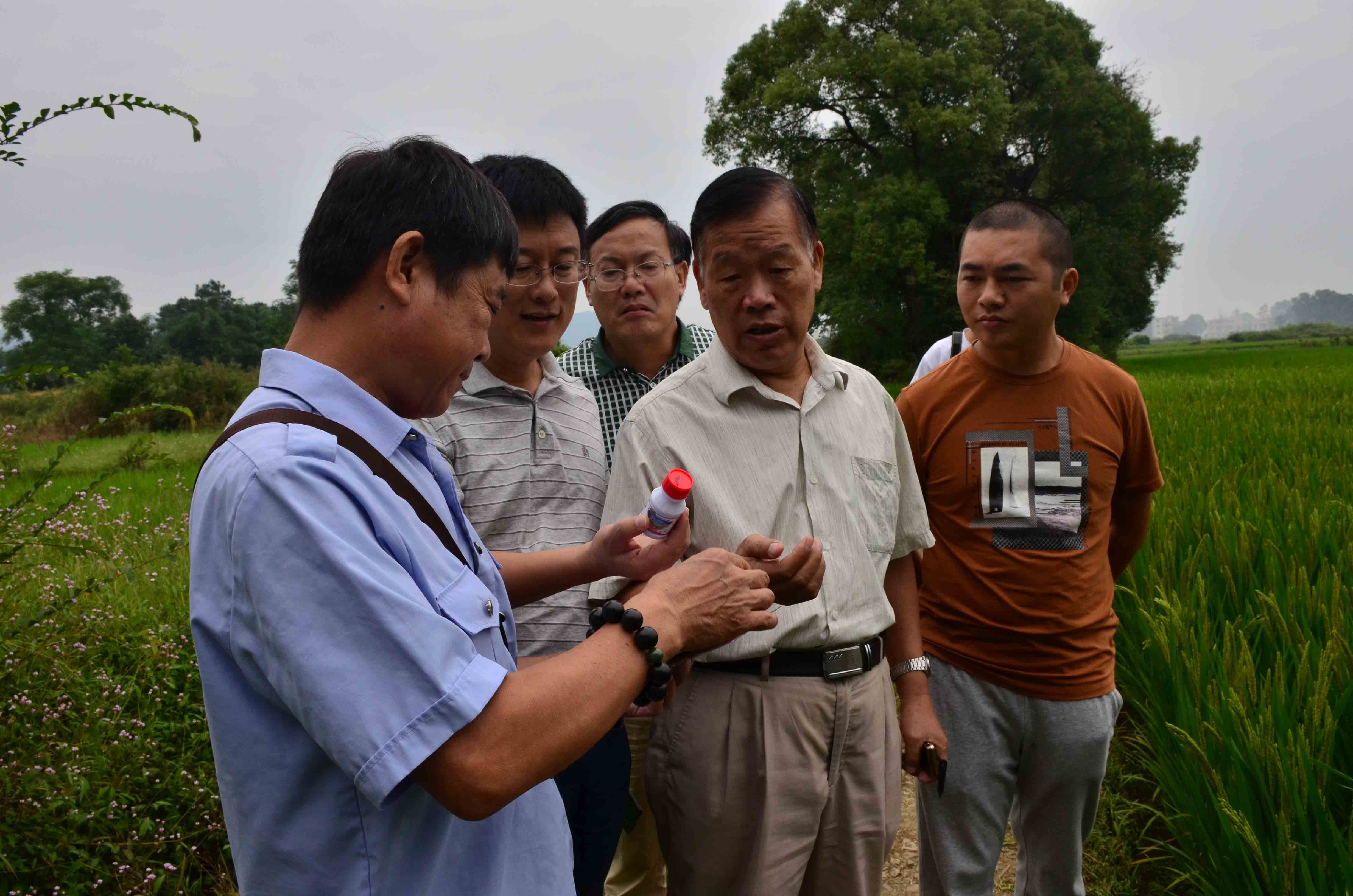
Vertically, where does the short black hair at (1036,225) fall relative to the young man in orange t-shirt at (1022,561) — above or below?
above

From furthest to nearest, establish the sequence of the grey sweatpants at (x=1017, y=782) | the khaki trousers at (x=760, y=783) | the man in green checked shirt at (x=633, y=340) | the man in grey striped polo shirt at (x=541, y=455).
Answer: the man in green checked shirt at (x=633, y=340), the grey sweatpants at (x=1017, y=782), the man in grey striped polo shirt at (x=541, y=455), the khaki trousers at (x=760, y=783)

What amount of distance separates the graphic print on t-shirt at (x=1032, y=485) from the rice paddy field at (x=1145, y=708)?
1.63ft

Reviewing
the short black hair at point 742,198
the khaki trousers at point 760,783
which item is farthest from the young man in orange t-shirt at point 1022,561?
the short black hair at point 742,198

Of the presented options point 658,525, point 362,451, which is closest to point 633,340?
point 658,525

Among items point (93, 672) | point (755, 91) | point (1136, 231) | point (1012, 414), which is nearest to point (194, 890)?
point (93, 672)

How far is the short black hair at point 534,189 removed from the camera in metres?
2.18

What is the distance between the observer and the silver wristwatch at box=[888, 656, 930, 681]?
7.45 feet

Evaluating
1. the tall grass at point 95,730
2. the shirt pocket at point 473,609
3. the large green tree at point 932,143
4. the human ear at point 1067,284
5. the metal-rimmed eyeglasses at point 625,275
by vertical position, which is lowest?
the tall grass at point 95,730

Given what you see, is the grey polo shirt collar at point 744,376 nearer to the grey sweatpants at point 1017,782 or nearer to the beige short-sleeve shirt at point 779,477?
the beige short-sleeve shirt at point 779,477

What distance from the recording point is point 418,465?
52.6 inches

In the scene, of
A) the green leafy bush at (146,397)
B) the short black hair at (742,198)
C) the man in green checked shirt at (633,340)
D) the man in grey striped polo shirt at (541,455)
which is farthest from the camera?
the green leafy bush at (146,397)

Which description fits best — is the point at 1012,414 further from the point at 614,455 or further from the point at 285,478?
the point at 285,478

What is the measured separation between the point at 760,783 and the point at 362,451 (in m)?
1.17

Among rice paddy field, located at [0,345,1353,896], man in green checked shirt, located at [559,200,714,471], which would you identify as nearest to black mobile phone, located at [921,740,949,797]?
rice paddy field, located at [0,345,1353,896]
